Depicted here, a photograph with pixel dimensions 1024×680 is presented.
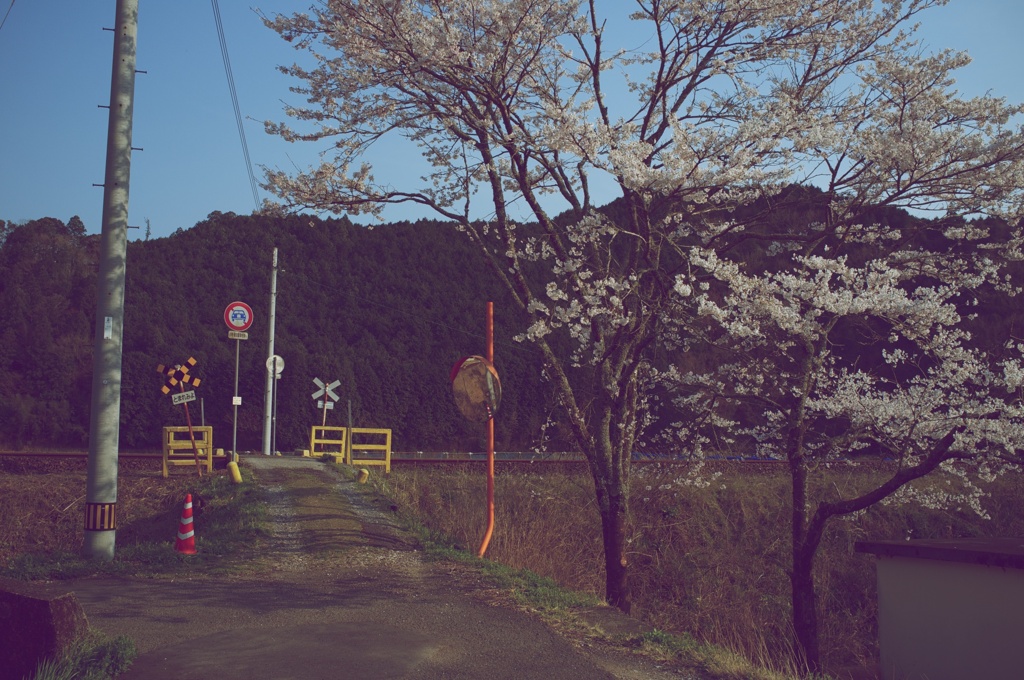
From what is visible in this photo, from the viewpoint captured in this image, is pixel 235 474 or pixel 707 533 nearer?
pixel 235 474

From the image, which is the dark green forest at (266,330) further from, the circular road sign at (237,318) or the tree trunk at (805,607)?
the tree trunk at (805,607)

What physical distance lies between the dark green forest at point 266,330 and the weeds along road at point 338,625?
24.8 metres

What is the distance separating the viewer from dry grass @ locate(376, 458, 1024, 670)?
14.7 meters

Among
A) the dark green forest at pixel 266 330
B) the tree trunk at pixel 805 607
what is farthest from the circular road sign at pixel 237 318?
the dark green forest at pixel 266 330

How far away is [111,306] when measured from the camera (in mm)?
9617

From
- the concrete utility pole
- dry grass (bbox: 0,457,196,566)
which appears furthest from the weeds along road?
dry grass (bbox: 0,457,196,566)

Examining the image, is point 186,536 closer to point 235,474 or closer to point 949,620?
point 235,474

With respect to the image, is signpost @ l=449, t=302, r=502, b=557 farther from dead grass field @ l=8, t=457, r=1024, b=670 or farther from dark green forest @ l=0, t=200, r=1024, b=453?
dark green forest @ l=0, t=200, r=1024, b=453

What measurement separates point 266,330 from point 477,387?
28381mm

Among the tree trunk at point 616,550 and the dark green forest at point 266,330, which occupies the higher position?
the dark green forest at point 266,330

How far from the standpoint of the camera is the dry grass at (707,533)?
14695mm

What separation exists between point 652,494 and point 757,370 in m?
9.67

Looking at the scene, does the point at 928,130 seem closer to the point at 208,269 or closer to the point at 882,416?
the point at 882,416

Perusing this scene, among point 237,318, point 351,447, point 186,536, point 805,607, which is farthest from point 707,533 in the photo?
point 186,536
